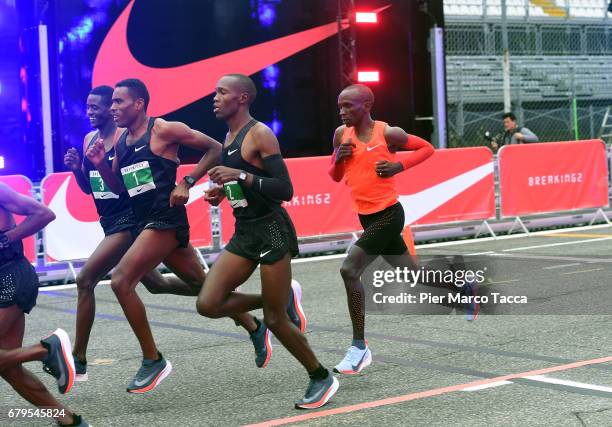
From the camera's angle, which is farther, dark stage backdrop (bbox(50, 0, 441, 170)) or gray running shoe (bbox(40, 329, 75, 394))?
dark stage backdrop (bbox(50, 0, 441, 170))

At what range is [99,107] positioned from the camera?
7.42 m

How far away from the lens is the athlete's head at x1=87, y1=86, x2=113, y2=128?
742 centimetres

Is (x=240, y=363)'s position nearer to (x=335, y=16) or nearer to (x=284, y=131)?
(x=284, y=131)

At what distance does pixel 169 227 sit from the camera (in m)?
6.77

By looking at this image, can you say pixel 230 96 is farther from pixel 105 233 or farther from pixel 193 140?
pixel 105 233

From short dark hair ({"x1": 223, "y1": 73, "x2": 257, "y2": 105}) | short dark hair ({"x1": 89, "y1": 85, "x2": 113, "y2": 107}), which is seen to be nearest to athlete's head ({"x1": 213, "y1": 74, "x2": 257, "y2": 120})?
short dark hair ({"x1": 223, "y1": 73, "x2": 257, "y2": 105})

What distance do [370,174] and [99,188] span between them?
1.92 m

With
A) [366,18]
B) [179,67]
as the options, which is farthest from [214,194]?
[366,18]

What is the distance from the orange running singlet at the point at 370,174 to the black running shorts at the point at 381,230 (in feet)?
0.16

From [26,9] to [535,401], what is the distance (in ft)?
30.1

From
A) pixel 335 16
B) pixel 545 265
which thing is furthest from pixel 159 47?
pixel 545 265

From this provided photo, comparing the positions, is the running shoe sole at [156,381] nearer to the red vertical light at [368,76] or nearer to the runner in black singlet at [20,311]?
the runner in black singlet at [20,311]

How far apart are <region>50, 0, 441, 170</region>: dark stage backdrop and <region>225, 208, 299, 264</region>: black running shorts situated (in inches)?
293

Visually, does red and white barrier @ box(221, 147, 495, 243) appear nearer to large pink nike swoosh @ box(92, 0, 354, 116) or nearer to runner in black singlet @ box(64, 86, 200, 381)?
large pink nike swoosh @ box(92, 0, 354, 116)
